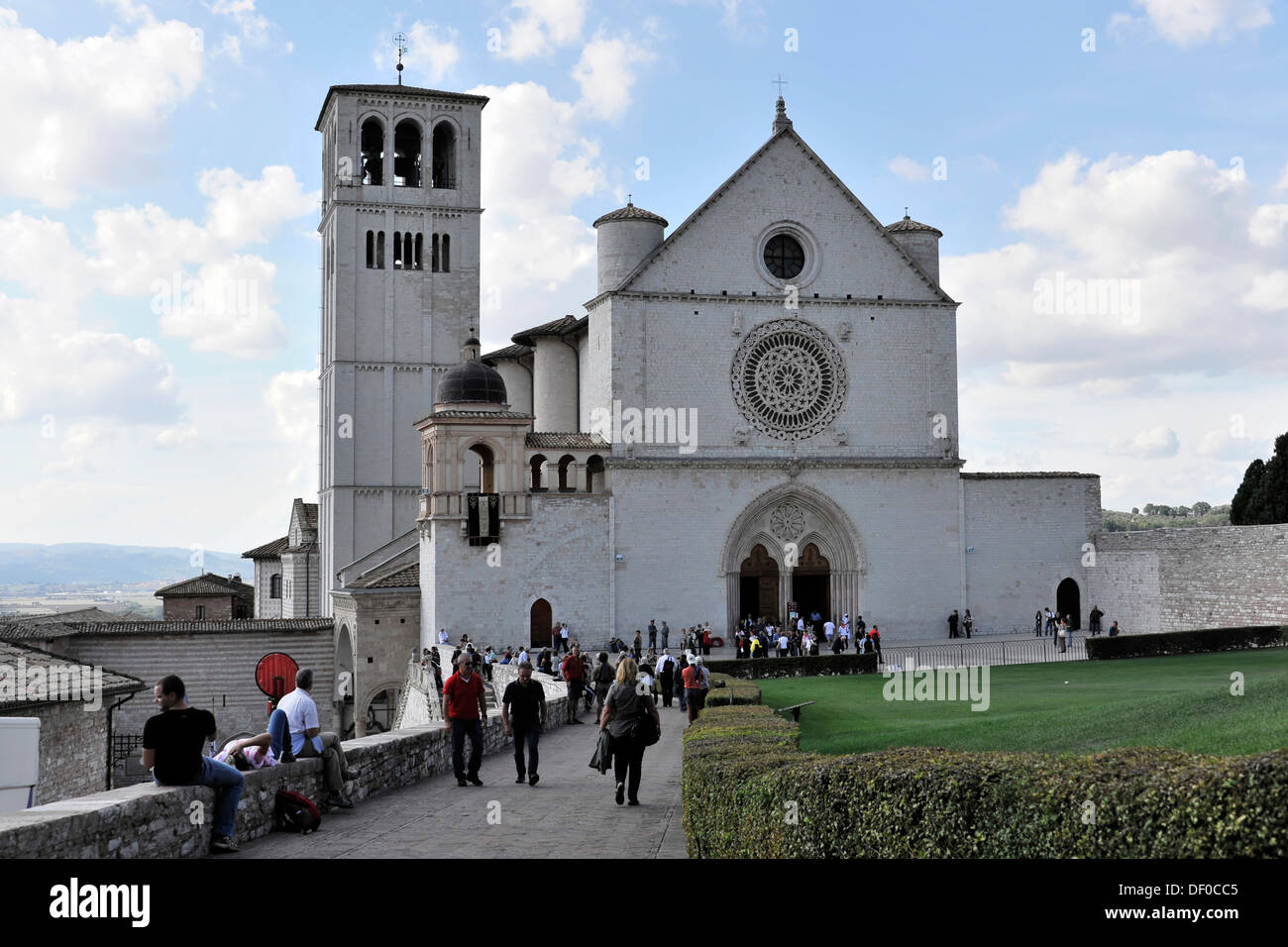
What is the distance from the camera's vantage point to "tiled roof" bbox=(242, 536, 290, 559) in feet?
222

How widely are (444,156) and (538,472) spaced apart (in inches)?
774

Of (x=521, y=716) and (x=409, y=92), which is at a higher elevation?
(x=409, y=92)

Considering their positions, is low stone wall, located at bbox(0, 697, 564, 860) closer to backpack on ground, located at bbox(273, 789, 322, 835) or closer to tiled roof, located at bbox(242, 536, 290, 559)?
backpack on ground, located at bbox(273, 789, 322, 835)

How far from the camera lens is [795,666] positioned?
35750 mm

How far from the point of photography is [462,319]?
180 feet

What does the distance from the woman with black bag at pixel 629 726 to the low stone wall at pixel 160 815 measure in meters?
2.86

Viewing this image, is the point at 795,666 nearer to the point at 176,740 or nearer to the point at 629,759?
the point at 629,759

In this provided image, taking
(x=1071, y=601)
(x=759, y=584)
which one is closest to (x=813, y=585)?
(x=759, y=584)

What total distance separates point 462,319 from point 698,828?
46.4 m

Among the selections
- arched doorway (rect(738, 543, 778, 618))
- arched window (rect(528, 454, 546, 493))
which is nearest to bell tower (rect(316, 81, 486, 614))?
arched window (rect(528, 454, 546, 493))

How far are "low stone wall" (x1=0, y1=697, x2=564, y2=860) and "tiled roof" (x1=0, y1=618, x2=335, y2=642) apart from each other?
34.7 meters

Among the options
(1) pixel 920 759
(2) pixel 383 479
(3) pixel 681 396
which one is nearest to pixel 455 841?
(1) pixel 920 759

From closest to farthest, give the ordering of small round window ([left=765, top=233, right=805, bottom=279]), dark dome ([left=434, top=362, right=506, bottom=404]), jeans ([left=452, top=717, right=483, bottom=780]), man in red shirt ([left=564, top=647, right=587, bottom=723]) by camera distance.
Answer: jeans ([left=452, top=717, right=483, bottom=780]) → man in red shirt ([left=564, top=647, right=587, bottom=723]) → dark dome ([left=434, top=362, right=506, bottom=404]) → small round window ([left=765, top=233, right=805, bottom=279])

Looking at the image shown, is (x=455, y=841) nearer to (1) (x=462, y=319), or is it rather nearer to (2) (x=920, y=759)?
(2) (x=920, y=759)
